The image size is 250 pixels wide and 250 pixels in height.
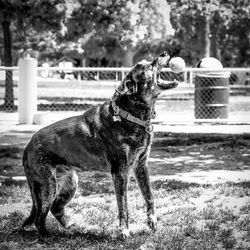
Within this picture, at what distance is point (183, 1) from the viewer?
65.0 feet

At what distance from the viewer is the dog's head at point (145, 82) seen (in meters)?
4.74

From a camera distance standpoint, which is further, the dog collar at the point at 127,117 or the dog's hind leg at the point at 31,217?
the dog's hind leg at the point at 31,217

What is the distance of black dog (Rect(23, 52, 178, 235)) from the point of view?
15.6 ft

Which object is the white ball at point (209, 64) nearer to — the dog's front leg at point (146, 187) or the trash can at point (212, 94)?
the trash can at point (212, 94)

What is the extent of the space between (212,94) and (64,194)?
10.3 meters

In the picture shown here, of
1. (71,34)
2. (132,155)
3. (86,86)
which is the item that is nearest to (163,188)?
(132,155)

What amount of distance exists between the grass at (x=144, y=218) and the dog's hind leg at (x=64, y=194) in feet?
0.40

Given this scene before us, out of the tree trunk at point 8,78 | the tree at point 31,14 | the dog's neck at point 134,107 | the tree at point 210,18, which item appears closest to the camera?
the dog's neck at point 134,107

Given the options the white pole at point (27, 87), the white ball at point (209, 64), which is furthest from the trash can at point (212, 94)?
the white pole at point (27, 87)

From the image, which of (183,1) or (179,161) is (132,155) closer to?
(179,161)

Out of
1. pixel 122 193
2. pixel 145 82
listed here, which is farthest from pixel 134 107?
pixel 122 193

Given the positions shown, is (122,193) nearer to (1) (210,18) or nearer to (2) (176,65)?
(2) (176,65)

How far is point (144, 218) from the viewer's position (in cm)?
562

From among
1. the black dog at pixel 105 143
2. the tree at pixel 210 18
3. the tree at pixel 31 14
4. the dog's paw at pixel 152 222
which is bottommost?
the dog's paw at pixel 152 222
